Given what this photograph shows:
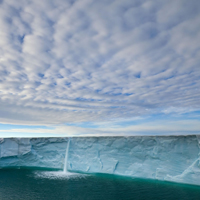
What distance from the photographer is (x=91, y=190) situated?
955cm

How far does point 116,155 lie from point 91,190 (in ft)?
15.5

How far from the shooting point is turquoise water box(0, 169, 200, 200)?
339 inches

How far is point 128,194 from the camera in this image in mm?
9070

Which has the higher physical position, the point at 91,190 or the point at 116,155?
the point at 116,155

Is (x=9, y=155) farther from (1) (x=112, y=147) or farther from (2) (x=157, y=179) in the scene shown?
(2) (x=157, y=179)

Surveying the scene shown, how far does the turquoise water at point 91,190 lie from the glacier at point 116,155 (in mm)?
1038

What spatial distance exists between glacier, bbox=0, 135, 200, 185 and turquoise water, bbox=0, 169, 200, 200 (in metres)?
1.04

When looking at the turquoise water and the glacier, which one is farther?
the glacier

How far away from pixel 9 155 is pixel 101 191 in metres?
11.1

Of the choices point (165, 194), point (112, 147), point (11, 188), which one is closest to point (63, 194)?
point (11, 188)

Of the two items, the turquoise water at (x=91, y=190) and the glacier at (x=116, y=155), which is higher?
the glacier at (x=116, y=155)

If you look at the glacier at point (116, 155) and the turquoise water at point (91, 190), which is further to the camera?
the glacier at point (116, 155)

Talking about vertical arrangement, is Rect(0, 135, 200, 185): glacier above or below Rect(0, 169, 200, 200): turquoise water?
above

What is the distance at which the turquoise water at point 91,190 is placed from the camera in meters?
8.62
